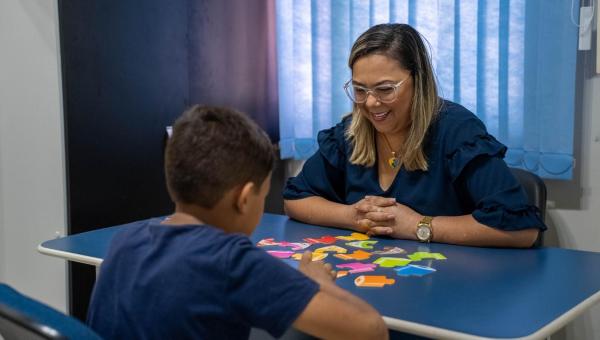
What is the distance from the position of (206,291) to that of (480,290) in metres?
0.70

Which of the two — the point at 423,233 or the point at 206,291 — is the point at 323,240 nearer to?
the point at 423,233

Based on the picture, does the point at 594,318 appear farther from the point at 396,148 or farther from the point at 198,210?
the point at 198,210

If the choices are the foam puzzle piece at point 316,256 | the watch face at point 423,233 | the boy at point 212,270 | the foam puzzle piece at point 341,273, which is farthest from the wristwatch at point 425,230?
the boy at point 212,270

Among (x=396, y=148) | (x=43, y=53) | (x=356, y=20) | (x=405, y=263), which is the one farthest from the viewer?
(x=356, y=20)

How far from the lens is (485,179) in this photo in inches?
82.7

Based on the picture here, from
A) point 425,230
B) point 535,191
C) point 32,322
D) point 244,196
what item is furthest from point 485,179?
point 32,322

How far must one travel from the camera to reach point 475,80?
2957mm

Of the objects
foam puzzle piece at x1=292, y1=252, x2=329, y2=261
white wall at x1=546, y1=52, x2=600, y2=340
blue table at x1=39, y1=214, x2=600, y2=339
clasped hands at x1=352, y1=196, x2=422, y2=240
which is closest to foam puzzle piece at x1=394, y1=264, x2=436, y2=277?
blue table at x1=39, y1=214, x2=600, y2=339

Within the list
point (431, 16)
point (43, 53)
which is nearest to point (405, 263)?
point (431, 16)

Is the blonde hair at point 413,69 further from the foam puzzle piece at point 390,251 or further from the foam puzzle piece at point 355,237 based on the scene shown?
the foam puzzle piece at point 390,251

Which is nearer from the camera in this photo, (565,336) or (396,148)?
(396,148)

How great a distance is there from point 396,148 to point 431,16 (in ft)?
3.15

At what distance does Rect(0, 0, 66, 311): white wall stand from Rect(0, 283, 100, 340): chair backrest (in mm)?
1828

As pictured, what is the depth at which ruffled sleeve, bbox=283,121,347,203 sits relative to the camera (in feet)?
8.09
